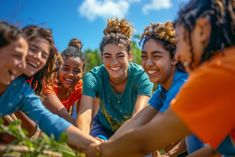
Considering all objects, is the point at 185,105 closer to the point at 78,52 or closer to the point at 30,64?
→ the point at 30,64

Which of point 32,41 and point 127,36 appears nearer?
point 32,41

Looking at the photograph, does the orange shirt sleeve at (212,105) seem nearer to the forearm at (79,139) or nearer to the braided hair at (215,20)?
the braided hair at (215,20)

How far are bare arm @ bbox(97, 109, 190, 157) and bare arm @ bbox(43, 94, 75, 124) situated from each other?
8.11 ft

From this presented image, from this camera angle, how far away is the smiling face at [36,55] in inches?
131

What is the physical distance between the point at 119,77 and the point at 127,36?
0.59 metres

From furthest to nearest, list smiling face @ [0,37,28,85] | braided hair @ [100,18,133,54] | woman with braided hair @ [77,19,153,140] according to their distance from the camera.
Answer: braided hair @ [100,18,133,54], woman with braided hair @ [77,19,153,140], smiling face @ [0,37,28,85]

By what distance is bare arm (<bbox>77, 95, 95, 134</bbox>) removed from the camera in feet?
14.3

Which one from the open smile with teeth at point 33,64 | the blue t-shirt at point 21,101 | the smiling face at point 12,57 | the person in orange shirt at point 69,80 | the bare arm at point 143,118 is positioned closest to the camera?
the smiling face at point 12,57

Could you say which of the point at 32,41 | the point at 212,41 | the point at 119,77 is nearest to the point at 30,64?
the point at 32,41

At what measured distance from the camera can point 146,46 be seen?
3.84m

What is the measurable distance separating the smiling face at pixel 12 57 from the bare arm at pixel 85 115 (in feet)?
5.13

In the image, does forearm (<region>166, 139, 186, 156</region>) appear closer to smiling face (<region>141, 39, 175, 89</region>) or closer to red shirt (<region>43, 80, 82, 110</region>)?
smiling face (<region>141, 39, 175, 89</region>)

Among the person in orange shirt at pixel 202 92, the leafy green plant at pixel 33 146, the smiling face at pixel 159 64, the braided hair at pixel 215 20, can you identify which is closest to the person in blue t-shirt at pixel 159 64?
the smiling face at pixel 159 64

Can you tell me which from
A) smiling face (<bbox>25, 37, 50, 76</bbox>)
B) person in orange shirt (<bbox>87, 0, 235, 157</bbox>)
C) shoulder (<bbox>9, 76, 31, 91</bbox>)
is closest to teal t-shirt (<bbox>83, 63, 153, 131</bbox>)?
smiling face (<bbox>25, 37, 50, 76</bbox>)
